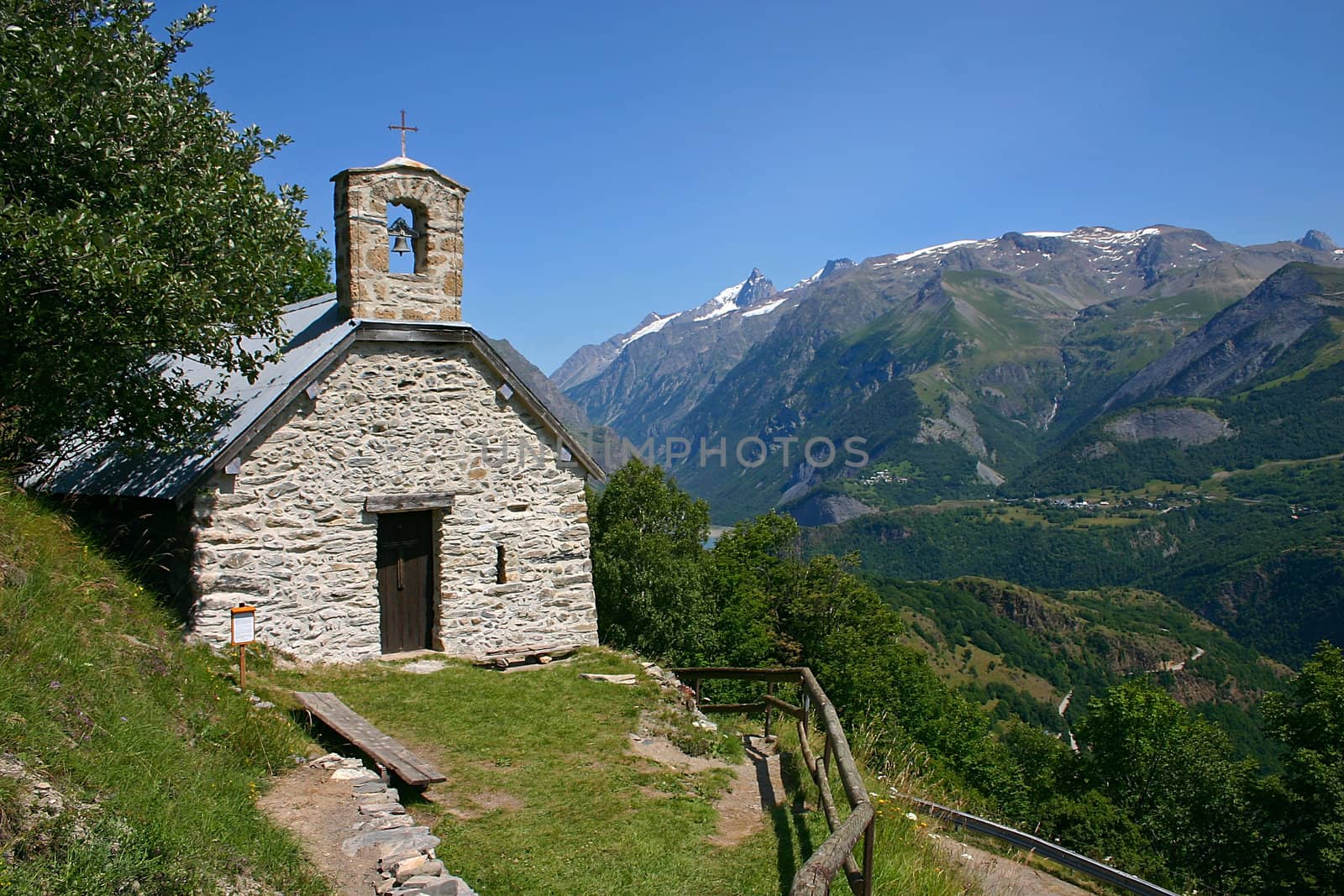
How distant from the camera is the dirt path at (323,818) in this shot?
720 cm

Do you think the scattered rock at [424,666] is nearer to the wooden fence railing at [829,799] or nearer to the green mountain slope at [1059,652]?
the wooden fence railing at [829,799]

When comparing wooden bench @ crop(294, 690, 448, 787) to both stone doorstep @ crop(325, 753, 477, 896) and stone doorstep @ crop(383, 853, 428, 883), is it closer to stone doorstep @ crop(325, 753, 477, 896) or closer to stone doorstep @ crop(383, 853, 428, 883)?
stone doorstep @ crop(325, 753, 477, 896)

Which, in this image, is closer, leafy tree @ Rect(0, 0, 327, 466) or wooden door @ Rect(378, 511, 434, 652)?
leafy tree @ Rect(0, 0, 327, 466)

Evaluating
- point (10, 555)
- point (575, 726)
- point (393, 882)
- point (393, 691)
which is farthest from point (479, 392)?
point (393, 882)

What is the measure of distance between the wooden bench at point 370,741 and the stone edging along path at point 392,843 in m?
0.25

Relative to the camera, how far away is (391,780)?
9.86 metres

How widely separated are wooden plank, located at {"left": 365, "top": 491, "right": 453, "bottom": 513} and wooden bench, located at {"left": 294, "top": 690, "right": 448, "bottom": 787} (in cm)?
406

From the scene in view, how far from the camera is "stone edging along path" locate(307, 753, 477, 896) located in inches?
276

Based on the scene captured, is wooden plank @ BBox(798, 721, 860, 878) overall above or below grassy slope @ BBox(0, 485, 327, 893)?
below

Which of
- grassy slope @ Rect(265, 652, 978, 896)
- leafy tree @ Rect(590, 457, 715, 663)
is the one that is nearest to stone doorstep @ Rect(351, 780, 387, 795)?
grassy slope @ Rect(265, 652, 978, 896)

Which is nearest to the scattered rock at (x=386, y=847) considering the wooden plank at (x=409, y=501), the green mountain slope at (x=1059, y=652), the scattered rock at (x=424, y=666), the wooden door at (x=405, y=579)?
the scattered rock at (x=424, y=666)

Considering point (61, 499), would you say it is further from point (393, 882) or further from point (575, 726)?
point (393, 882)

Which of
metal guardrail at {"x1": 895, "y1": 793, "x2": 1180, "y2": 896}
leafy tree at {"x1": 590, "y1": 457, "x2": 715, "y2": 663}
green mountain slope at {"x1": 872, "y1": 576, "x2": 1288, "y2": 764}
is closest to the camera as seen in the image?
metal guardrail at {"x1": 895, "y1": 793, "x2": 1180, "y2": 896}

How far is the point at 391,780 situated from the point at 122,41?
10350 mm
